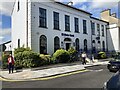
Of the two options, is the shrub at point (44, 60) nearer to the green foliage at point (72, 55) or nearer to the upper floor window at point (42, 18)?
Result: the green foliage at point (72, 55)

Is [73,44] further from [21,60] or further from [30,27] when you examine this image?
[21,60]

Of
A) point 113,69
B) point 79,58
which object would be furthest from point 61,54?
point 113,69

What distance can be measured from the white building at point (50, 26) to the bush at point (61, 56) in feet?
8.13

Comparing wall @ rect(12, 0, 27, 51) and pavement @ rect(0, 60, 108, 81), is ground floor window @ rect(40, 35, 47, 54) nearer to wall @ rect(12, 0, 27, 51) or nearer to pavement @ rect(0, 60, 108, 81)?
wall @ rect(12, 0, 27, 51)

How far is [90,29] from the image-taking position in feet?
103

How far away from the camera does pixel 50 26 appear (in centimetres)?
2320

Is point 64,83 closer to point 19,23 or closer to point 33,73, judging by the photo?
point 33,73

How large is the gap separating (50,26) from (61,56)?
16.1 ft

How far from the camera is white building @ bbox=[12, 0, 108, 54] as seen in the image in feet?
70.0

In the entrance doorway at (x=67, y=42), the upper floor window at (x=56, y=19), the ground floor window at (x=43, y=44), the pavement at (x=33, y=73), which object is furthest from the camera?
the entrance doorway at (x=67, y=42)

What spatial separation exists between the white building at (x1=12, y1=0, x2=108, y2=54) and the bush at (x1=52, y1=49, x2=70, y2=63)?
2479 mm

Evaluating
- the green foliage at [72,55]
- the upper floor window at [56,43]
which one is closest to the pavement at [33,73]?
the green foliage at [72,55]

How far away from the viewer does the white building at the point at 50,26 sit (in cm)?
2134

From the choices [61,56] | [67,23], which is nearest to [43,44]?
[61,56]
